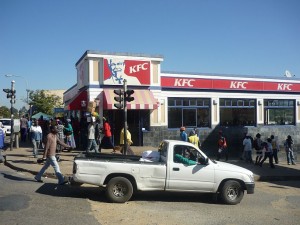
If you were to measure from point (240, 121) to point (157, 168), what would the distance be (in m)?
16.6

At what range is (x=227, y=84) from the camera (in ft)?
78.3

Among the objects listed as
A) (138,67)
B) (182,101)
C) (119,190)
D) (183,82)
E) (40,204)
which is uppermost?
(138,67)

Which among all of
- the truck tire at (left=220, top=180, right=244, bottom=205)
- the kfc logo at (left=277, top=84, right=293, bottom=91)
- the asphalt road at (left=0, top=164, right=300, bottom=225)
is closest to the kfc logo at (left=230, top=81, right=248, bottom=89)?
the kfc logo at (left=277, top=84, right=293, bottom=91)

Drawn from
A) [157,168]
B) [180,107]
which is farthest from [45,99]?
[157,168]

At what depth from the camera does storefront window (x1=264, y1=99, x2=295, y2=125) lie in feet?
83.9

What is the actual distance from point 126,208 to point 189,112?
1482 centimetres

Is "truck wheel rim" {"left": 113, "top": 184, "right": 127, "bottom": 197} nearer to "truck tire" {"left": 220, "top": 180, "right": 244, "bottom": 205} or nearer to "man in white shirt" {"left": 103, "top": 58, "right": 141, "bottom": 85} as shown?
"truck tire" {"left": 220, "top": 180, "right": 244, "bottom": 205}

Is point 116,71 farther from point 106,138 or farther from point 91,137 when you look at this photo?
point 91,137

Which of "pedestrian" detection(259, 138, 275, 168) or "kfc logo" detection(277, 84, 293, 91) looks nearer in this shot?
"pedestrian" detection(259, 138, 275, 168)

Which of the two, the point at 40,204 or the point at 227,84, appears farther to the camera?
the point at 227,84

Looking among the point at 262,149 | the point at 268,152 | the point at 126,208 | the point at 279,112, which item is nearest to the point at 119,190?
the point at 126,208

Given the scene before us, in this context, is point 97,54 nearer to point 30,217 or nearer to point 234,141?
point 234,141

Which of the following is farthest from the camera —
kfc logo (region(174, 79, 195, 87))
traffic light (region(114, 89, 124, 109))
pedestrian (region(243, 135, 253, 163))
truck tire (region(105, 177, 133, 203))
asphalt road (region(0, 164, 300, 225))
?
kfc logo (region(174, 79, 195, 87))

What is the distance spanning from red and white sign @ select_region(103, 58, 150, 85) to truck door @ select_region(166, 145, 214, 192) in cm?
1084
